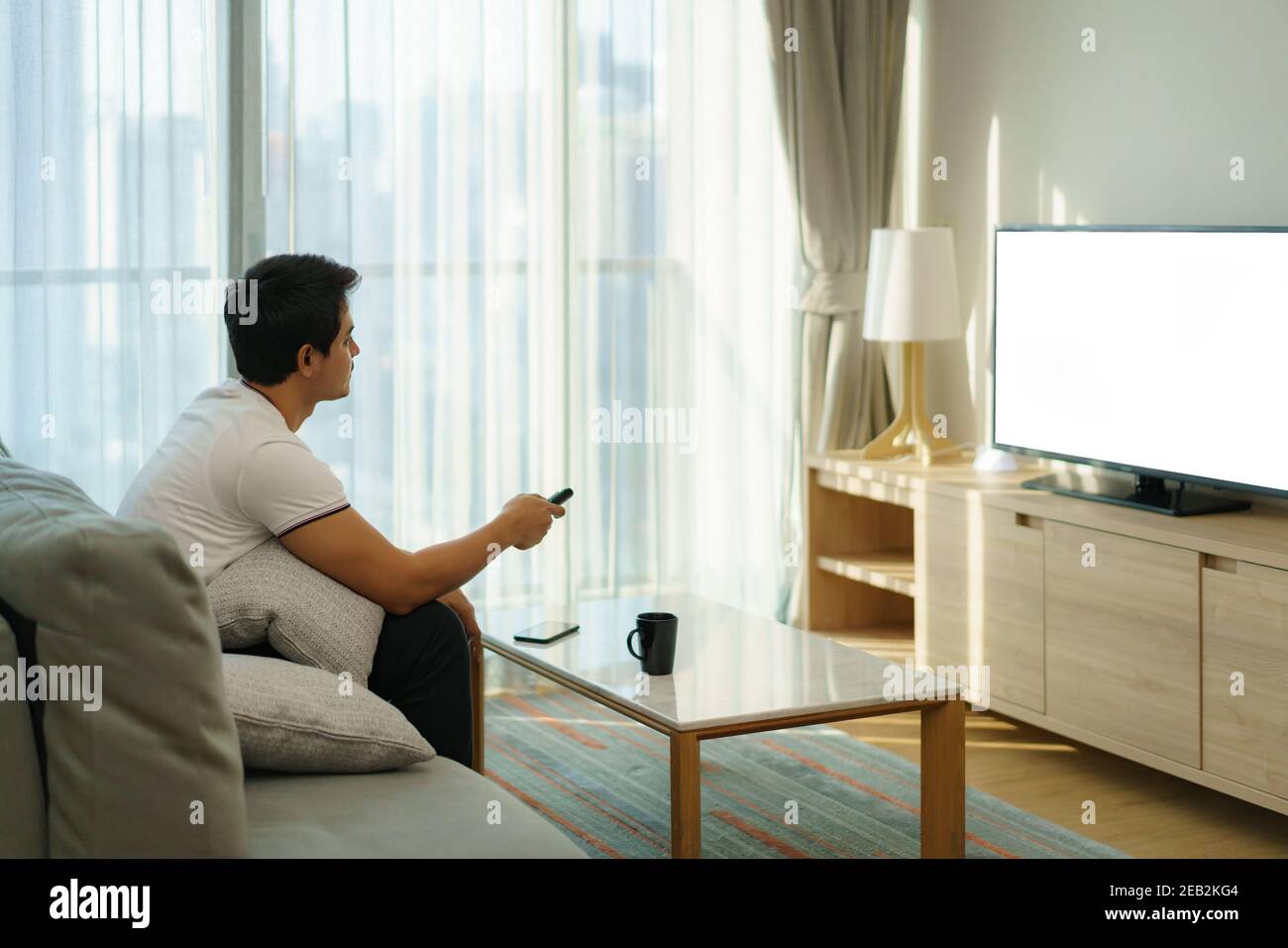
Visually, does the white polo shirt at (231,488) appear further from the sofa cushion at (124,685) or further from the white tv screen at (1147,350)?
the white tv screen at (1147,350)

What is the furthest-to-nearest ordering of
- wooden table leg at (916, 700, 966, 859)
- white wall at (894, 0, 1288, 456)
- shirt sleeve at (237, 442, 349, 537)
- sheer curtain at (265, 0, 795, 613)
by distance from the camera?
1. sheer curtain at (265, 0, 795, 613)
2. white wall at (894, 0, 1288, 456)
3. wooden table leg at (916, 700, 966, 859)
4. shirt sleeve at (237, 442, 349, 537)

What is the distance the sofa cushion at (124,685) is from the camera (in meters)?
1.40

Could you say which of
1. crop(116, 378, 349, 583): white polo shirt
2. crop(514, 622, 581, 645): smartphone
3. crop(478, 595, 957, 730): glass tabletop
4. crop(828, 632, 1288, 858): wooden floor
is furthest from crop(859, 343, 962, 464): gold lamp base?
crop(116, 378, 349, 583): white polo shirt

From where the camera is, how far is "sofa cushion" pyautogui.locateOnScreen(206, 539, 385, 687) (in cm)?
204

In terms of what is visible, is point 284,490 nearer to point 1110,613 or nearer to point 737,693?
point 737,693

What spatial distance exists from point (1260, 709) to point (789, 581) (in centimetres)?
195

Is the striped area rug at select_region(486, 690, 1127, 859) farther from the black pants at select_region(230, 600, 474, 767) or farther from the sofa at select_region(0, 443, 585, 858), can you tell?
the sofa at select_region(0, 443, 585, 858)

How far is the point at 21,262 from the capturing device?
11.9 ft

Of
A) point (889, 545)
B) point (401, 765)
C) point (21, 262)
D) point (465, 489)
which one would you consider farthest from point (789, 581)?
point (401, 765)

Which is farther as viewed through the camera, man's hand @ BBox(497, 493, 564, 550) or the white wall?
the white wall

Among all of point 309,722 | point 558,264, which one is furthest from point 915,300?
point 309,722

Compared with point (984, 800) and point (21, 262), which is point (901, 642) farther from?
point (21, 262)

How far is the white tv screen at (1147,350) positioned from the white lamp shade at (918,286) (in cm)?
28

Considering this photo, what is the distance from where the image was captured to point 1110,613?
3271 mm
